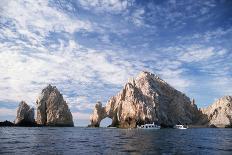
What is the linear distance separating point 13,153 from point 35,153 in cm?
287

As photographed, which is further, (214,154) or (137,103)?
(137,103)

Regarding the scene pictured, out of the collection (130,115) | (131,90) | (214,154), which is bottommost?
(214,154)

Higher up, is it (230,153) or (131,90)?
(131,90)

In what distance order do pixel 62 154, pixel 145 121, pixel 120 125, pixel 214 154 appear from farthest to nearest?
pixel 120 125 → pixel 145 121 → pixel 214 154 → pixel 62 154

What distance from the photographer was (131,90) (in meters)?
197

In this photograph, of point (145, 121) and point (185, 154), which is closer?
point (185, 154)

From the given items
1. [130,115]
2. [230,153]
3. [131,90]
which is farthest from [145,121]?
[230,153]

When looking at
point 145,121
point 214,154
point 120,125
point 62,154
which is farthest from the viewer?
point 120,125

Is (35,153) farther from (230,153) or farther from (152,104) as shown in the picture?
(152,104)

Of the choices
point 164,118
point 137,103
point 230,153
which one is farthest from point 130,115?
point 230,153

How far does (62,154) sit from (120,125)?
15540 cm

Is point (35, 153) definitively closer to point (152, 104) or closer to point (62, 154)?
point (62, 154)

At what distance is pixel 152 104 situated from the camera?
7692 inches

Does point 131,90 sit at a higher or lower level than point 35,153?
higher
